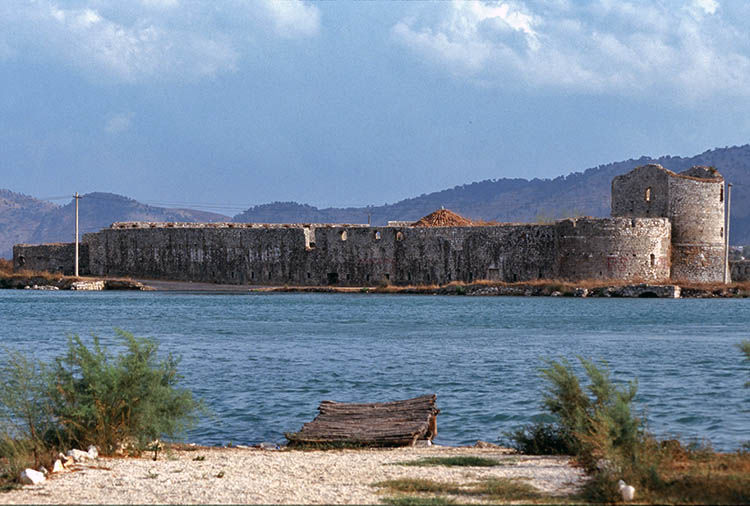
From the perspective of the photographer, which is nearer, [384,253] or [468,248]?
[468,248]

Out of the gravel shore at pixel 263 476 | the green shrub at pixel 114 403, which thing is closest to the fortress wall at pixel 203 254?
the green shrub at pixel 114 403

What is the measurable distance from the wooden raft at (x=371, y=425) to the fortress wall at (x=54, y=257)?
45822 millimetres

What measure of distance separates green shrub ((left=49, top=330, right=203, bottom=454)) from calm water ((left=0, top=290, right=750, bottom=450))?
75.6 inches

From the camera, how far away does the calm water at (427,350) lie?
1282cm

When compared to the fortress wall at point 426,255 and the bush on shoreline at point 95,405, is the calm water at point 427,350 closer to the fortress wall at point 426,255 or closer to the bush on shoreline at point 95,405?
the bush on shoreline at point 95,405

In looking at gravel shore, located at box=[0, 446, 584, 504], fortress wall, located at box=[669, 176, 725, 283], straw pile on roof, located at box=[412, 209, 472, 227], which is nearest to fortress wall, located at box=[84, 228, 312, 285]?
straw pile on roof, located at box=[412, 209, 472, 227]

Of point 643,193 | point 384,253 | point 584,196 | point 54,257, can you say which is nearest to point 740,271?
point 643,193

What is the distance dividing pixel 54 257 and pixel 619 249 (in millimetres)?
31266

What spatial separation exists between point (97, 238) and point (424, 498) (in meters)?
48.7

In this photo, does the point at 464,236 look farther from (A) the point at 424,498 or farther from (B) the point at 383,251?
(A) the point at 424,498

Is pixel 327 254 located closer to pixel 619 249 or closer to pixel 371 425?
pixel 619 249

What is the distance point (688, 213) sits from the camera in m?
42.2

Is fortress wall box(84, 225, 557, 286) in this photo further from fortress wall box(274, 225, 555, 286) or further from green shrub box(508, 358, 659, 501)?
green shrub box(508, 358, 659, 501)

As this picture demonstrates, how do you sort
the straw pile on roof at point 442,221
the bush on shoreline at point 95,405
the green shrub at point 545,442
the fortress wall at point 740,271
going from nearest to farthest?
the bush on shoreline at point 95,405 < the green shrub at point 545,442 < the fortress wall at point 740,271 < the straw pile on roof at point 442,221
